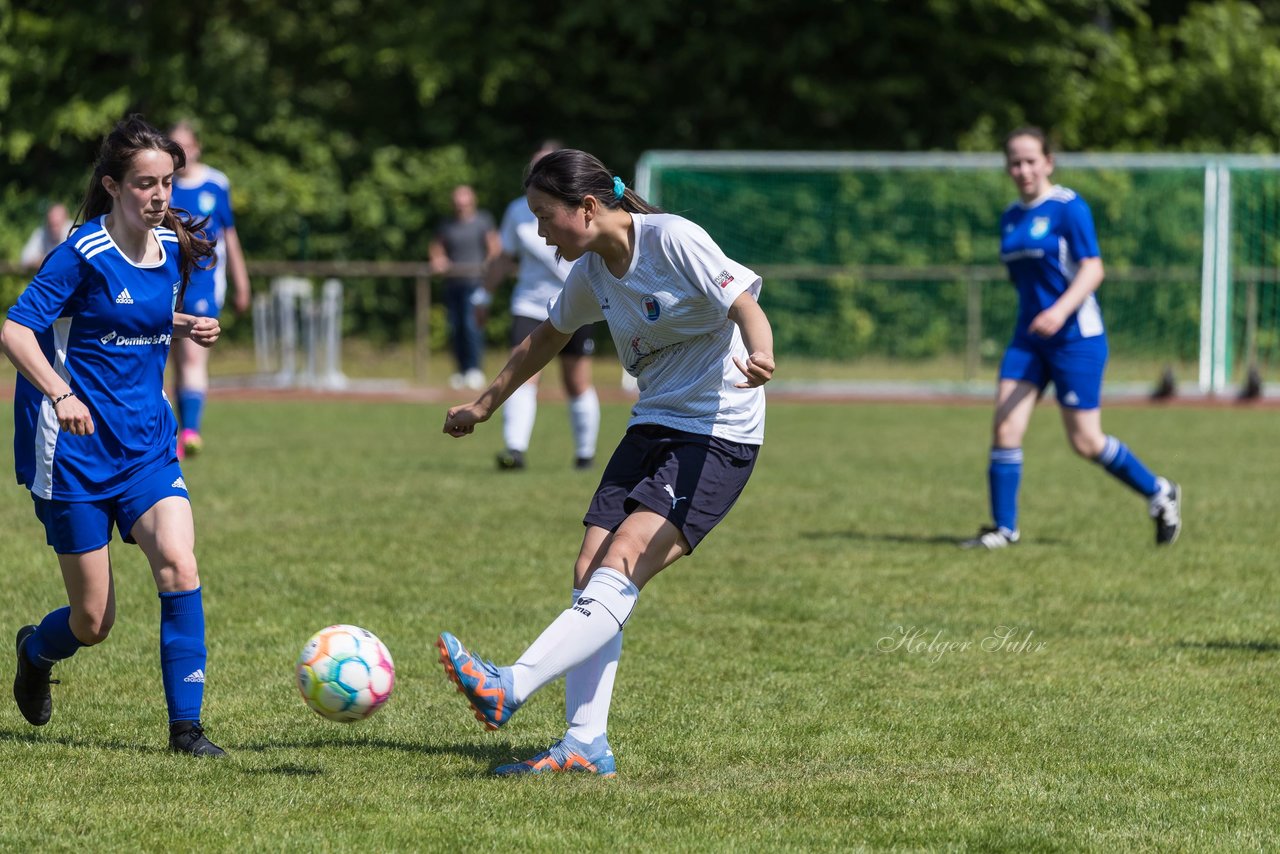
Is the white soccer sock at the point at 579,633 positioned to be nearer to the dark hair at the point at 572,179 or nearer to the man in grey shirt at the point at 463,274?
the dark hair at the point at 572,179

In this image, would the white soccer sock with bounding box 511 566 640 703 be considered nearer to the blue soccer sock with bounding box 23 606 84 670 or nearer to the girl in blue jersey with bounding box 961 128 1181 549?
the blue soccer sock with bounding box 23 606 84 670

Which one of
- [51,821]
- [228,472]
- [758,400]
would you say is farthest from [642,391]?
[228,472]

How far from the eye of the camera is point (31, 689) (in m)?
5.21

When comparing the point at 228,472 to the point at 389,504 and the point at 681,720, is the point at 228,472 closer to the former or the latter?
the point at 389,504

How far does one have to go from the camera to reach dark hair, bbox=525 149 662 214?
4.54m

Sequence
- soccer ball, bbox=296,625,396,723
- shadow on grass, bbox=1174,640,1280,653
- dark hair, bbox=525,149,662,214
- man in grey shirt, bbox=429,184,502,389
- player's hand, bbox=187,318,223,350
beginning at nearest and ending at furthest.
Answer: dark hair, bbox=525,149,662,214, soccer ball, bbox=296,625,396,723, player's hand, bbox=187,318,223,350, shadow on grass, bbox=1174,640,1280,653, man in grey shirt, bbox=429,184,502,389

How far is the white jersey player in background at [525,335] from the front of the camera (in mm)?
11672

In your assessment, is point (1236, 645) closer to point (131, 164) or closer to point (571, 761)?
point (571, 761)

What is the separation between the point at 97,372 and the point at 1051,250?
5.21 metres

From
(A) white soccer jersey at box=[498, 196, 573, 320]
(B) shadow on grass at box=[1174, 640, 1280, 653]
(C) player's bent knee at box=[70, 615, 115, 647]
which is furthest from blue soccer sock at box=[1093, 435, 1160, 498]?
(C) player's bent knee at box=[70, 615, 115, 647]

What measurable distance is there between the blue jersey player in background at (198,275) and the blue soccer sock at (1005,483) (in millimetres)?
4680

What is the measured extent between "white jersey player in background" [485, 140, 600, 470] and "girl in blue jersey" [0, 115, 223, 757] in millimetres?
6736

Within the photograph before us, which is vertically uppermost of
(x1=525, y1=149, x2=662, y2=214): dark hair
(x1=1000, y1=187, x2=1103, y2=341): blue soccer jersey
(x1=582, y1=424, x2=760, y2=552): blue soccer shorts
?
(x1=525, y1=149, x2=662, y2=214): dark hair

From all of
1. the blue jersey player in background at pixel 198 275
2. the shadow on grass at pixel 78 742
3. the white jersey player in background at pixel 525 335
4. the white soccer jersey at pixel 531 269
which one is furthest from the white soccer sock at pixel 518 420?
the shadow on grass at pixel 78 742
